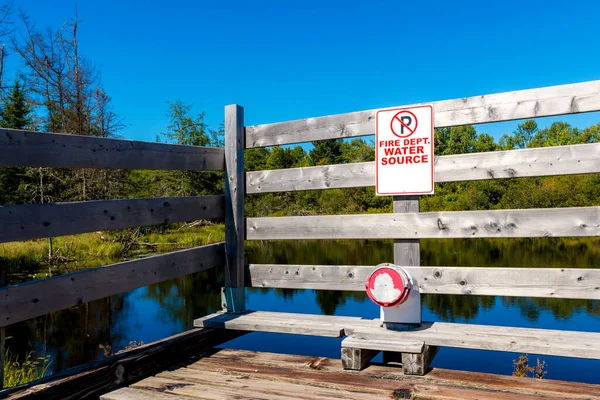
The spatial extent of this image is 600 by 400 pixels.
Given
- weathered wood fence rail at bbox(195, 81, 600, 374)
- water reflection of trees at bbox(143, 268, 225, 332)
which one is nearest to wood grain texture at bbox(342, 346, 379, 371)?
weathered wood fence rail at bbox(195, 81, 600, 374)

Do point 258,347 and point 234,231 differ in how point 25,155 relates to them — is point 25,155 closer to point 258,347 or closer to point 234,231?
point 234,231

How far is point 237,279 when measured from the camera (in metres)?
4.52

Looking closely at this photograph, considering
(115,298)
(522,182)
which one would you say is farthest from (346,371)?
(522,182)

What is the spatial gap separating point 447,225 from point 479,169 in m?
0.45

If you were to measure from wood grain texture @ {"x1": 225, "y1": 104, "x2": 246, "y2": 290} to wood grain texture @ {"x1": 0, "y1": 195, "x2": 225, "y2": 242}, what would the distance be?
6.0 inches

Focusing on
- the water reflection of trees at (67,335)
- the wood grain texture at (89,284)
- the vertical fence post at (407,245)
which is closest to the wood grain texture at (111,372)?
the wood grain texture at (89,284)

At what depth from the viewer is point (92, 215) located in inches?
134

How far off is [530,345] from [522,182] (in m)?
18.6

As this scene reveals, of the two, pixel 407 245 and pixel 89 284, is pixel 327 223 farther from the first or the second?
pixel 89 284

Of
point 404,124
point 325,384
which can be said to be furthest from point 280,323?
point 404,124

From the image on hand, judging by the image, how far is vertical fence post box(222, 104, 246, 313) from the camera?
4.54 metres

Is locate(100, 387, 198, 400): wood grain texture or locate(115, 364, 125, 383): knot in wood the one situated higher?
locate(115, 364, 125, 383): knot in wood

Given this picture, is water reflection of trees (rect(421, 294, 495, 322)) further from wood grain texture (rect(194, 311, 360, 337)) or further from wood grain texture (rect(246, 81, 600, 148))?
wood grain texture (rect(246, 81, 600, 148))

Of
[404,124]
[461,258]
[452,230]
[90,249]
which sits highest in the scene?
[404,124]
